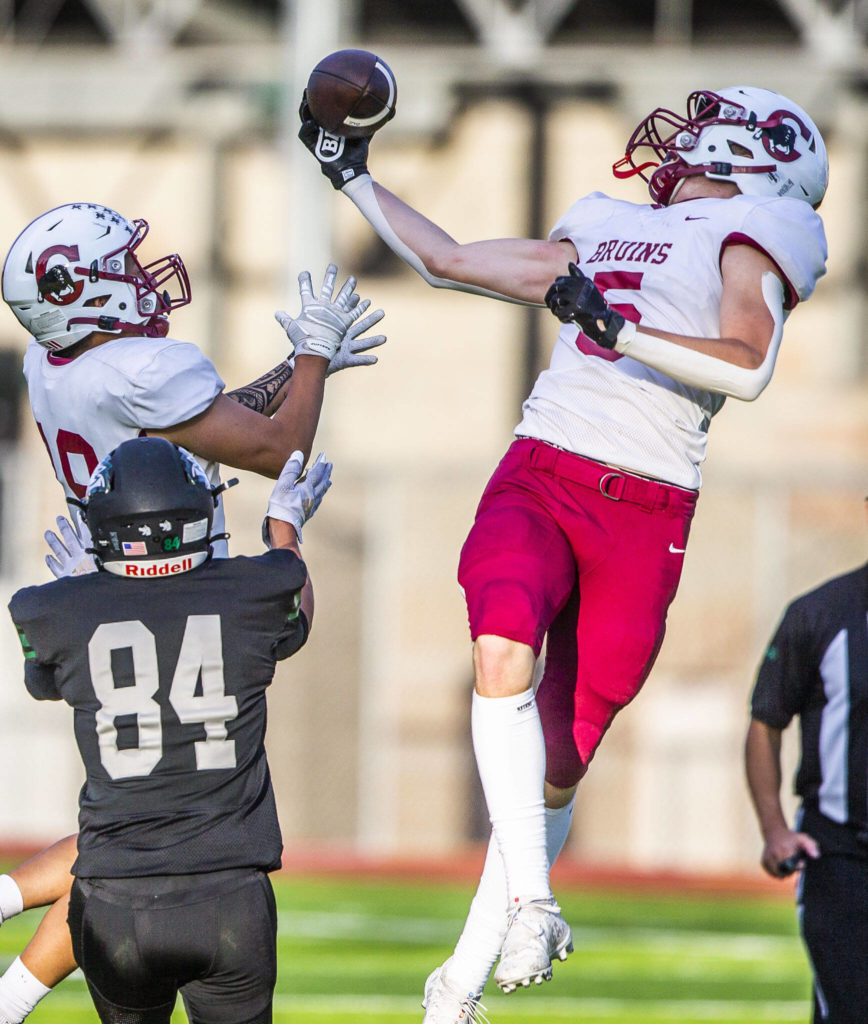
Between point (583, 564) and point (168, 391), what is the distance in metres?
1.07

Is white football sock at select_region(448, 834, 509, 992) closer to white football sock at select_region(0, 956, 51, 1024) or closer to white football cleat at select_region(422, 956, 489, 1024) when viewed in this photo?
white football cleat at select_region(422, 956, 489, 1024)

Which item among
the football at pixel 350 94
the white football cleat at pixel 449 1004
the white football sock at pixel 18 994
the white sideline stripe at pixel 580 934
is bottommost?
the white sideline stripe at pixel 580 934

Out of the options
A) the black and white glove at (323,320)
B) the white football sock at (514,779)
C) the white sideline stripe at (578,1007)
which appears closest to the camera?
the white football sock at (514,779)

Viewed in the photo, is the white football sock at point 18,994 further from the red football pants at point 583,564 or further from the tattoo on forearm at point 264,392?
the tattoo on forearm at point 264,392

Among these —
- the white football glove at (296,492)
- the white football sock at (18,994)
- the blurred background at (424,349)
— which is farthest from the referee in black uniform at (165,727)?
the blurred background at (424,349)

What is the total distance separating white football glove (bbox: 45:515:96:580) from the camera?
4195 mm

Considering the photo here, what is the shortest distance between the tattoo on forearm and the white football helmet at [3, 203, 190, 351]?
1.07 feet

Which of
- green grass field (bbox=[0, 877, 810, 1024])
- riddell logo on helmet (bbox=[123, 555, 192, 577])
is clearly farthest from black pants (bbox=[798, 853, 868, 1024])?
green grass field (bbox=[0, 877, 810, 1024])

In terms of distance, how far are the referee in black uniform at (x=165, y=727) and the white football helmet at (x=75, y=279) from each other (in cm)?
65

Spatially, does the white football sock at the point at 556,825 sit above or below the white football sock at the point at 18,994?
above

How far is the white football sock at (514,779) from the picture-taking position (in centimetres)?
390

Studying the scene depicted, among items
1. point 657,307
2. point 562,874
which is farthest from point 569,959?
point 657,307

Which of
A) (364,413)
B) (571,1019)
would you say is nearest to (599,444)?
(571,1019)

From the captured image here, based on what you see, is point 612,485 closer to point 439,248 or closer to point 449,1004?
point 439,248
